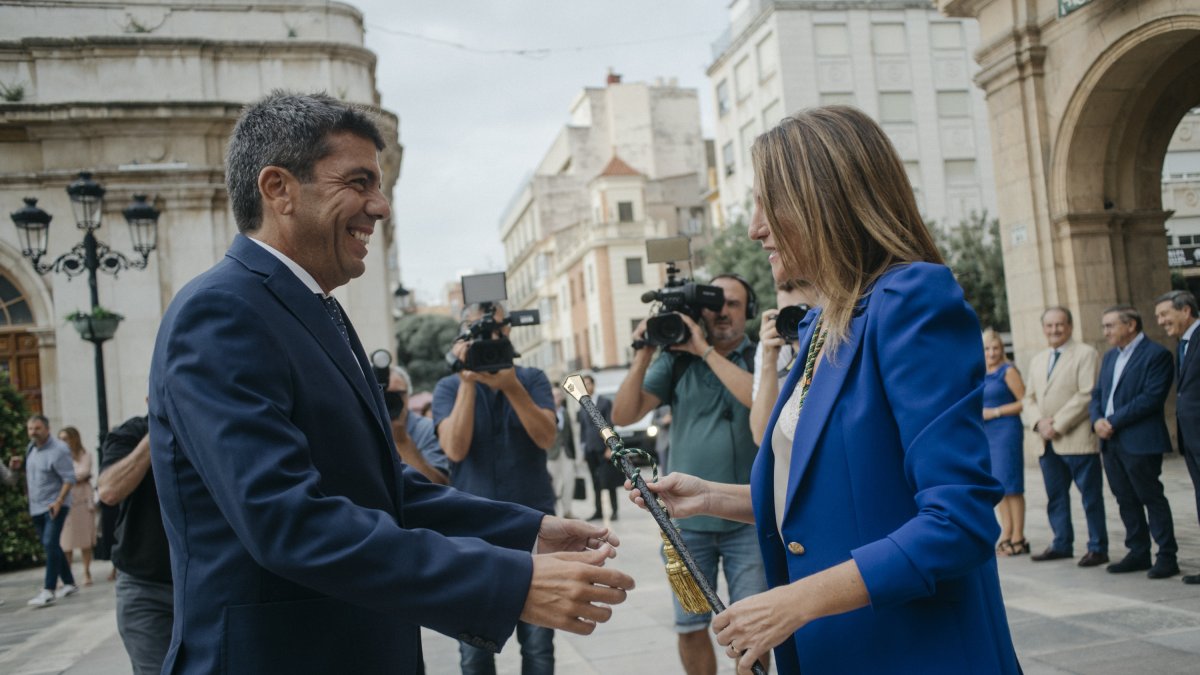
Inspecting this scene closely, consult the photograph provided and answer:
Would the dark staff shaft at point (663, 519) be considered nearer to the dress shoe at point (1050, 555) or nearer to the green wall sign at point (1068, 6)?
the dress shoe at point (1050, 555)

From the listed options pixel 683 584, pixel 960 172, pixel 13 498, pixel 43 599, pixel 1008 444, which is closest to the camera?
pixel 683 584

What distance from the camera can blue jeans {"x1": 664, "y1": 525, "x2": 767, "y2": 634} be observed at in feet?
14.8

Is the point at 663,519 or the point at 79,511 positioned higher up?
the point at 663,519

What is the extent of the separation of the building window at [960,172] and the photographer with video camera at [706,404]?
35909 mm

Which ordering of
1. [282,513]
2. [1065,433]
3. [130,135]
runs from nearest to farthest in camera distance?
[282,513], [1065,433], [130,135]

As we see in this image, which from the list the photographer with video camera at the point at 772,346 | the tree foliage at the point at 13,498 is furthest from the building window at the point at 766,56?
the photographer with video camera at the point at 772,346

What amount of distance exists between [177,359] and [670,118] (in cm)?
6089

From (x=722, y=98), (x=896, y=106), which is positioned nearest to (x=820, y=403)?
(x=896, y=106)

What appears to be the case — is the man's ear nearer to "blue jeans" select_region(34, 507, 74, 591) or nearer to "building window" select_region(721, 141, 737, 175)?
"blue jeans" select_region(34, 507, 74, 591)

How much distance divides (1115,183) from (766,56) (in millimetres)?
25504

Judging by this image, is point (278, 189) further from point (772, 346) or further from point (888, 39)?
point (888, 39)

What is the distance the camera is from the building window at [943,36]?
38.4 m

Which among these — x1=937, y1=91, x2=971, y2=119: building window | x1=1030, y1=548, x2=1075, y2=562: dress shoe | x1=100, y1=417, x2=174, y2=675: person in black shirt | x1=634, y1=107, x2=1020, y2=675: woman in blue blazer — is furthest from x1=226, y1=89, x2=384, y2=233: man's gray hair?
x1=937, y1=91, x2=971, y2=119: building window

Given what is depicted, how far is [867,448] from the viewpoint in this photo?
1.98m
